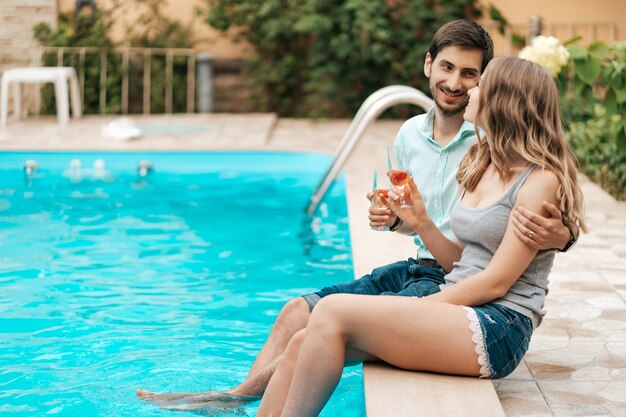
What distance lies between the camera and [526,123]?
284 centimetres

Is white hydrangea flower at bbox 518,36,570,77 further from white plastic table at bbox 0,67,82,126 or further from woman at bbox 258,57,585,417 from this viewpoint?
white plastic table at bbox 0,67,82,126

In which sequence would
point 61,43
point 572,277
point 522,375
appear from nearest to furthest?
point 522,375
point 572,277
point 61,43

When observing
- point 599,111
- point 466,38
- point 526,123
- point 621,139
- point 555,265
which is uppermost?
point 466,38

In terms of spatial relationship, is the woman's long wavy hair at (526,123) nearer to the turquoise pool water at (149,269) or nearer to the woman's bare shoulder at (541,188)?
the woman's bare shoulder at (541,188)

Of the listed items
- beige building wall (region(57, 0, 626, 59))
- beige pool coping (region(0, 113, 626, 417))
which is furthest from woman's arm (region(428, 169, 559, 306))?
beige building wall (region(57, 0, 626, 59))

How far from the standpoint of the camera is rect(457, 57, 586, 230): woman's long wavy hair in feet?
9.20

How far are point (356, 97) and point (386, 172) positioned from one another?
8.47m

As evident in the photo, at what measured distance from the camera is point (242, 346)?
172 inches

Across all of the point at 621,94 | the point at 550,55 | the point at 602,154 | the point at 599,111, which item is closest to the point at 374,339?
the point at 550,55

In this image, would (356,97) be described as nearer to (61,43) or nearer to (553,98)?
(61,43)

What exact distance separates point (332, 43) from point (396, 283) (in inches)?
296

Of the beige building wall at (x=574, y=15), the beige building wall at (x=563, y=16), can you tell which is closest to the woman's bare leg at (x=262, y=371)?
the beige building wall at (x=563, y=16)

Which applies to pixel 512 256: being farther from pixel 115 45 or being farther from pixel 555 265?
pixel 115 45

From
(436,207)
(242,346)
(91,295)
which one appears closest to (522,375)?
(436,207)
